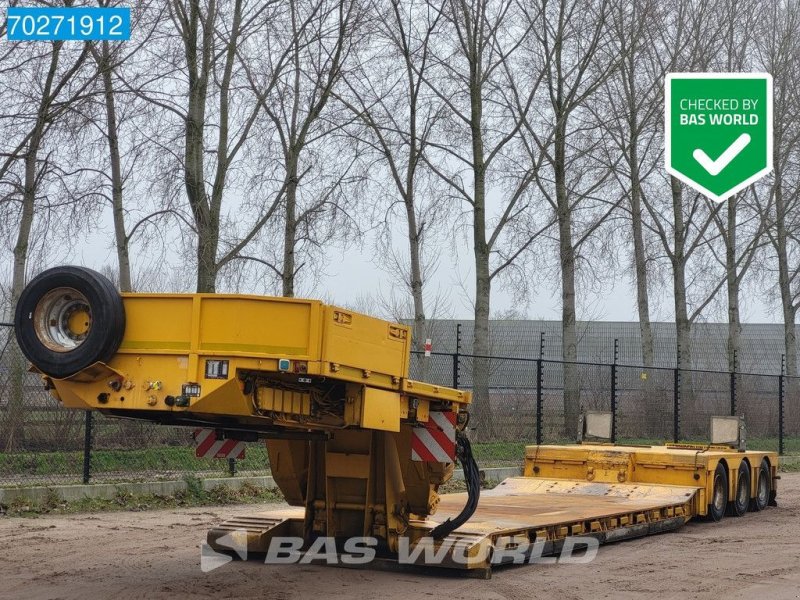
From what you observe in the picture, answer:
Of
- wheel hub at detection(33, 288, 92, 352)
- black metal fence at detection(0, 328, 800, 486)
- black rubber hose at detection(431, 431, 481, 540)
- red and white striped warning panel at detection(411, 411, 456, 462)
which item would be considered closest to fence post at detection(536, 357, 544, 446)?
black metal fence at detection(0, 328, 800, 486)

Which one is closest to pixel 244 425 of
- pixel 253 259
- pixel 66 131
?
pixel 66 131

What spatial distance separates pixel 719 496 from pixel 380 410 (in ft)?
26.7

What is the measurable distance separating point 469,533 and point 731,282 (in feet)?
102

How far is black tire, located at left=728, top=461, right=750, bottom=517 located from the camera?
55.0 feet

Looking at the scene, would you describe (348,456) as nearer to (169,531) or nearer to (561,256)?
(169,531)

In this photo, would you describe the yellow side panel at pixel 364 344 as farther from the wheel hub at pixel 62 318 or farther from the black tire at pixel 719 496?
the black tire at pixel 719 496

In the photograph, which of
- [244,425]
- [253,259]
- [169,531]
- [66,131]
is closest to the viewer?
[244,425]

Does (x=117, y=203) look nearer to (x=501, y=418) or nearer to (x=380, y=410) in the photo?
(x=501, y=418)

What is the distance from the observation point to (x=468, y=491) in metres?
10.7

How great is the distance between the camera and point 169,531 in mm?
13547

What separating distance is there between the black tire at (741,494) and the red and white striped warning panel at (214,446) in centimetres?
881

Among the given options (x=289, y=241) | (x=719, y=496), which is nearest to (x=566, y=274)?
(x=289, y=241)

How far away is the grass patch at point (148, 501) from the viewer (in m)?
14.5

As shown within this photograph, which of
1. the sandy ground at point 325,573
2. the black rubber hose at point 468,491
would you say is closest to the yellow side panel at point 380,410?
the black rubber hose at point 468,491
